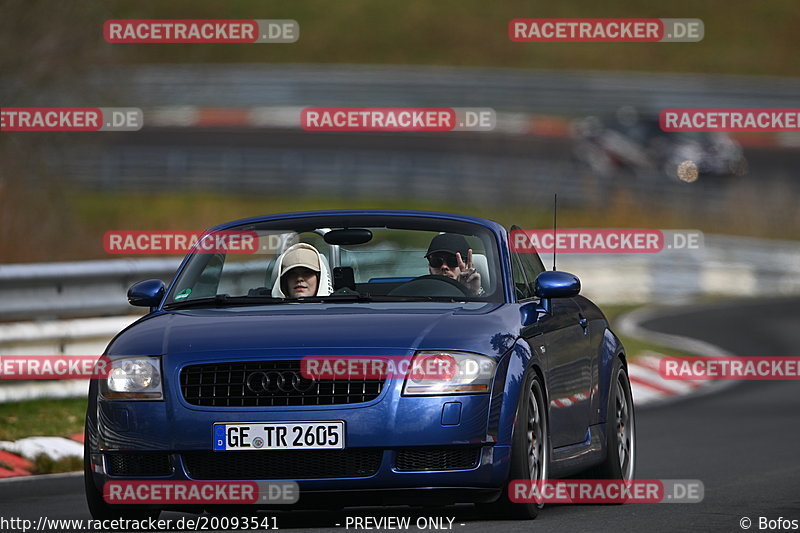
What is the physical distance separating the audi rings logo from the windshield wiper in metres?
0.96

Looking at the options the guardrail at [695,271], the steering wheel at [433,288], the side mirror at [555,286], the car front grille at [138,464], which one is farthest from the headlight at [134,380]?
the guardrail at [695,271]

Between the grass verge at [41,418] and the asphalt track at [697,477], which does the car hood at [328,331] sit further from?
the grass verge at [41,418]

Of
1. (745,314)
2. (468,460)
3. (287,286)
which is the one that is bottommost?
(745,314)

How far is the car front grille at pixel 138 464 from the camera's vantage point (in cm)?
750

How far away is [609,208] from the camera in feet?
115

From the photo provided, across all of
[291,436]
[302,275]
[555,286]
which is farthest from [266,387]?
[555,286]

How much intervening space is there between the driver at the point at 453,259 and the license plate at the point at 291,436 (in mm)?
1551

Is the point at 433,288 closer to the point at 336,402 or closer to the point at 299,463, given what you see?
the point at 336,402

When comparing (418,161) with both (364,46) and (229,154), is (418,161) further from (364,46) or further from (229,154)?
(364,46)

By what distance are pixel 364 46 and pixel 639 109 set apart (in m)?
13.3

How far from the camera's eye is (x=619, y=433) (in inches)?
383

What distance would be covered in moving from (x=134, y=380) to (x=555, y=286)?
6.91ft

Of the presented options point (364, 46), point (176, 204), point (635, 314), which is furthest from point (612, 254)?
point (364, 46)

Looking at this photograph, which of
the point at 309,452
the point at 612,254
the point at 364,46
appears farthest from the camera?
the point at 364,46
